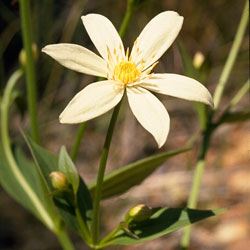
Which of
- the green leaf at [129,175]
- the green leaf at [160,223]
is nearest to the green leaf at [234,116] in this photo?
the green leaf at [129,175]

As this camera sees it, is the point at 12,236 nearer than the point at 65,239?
No

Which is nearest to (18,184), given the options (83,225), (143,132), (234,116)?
(83,225)

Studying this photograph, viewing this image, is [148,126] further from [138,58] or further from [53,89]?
[53,89]

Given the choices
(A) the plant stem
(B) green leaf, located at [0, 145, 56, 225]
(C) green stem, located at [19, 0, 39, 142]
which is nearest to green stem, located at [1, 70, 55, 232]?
(B) green leaf, located at [0, 145, 56, 225]

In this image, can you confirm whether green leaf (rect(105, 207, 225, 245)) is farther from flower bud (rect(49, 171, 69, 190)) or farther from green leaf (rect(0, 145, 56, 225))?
green leaf (rect(0, 145, 56, 225))

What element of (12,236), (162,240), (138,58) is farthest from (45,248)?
(138,58)

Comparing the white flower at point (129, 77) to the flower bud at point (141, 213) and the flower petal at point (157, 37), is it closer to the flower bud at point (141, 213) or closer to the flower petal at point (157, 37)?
the flower petal at point (157, 37)

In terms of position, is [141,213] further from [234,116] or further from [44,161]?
[234,116]
